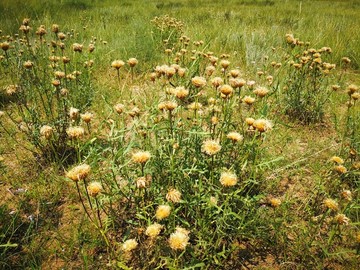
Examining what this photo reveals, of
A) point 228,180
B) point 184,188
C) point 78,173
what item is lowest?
point 184,188

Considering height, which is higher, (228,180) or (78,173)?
(78,173)

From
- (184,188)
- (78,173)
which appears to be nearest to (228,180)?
(184,188)

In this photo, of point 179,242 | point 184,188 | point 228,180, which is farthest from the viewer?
point 184,188

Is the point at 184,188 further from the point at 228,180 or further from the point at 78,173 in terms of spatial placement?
the point at 78,173

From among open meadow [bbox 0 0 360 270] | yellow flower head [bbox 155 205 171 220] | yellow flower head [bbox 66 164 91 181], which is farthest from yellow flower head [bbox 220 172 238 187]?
yellow flower head [bbox 66 164 91 181]

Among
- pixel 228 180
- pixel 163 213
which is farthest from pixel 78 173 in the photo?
pixel 228 180

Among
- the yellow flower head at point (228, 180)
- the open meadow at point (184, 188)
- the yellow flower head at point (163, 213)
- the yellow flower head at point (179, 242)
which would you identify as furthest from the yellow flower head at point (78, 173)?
the yellow flower head at point (228, 180)

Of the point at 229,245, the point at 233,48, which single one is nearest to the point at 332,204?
the point at 229,245

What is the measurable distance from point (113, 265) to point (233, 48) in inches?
164

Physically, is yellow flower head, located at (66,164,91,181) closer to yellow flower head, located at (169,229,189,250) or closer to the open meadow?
the open meadow

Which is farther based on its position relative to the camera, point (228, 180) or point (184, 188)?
point (184, 188)

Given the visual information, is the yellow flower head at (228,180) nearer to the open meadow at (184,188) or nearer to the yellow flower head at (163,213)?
the open meadow at (184,188)

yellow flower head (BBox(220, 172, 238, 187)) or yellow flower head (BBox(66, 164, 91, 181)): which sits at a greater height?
yellow flower head (BBox(66, 164, 91, 181))

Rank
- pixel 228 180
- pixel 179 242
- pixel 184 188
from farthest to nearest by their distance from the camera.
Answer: pixel 184 188
pixel 228 180
pixel 179 242
